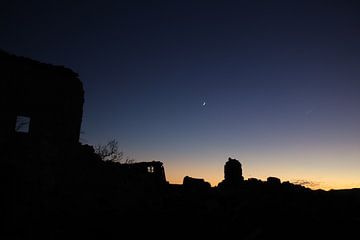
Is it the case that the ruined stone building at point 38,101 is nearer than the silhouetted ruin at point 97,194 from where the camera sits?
No

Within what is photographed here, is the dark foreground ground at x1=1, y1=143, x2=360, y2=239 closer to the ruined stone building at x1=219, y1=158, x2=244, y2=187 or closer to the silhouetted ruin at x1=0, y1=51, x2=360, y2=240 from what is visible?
the silhouetted ruin at x1=0, y1=51, x2=360, y2=240

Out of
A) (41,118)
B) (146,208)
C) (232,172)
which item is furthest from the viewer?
Answer: (232,172)

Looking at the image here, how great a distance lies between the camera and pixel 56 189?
1469 cm

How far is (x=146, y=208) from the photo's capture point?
43.5 ft

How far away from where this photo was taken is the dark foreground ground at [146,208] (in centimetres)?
1005

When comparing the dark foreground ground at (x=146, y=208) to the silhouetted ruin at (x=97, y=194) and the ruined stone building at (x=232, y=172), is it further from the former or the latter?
the ruined stone building at (x=232, y=172)

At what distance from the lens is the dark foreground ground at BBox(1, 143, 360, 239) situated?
33.0ft

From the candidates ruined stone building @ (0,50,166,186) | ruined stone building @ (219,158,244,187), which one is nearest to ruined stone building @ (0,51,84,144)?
ruined stone building @ (0,50,166,186)

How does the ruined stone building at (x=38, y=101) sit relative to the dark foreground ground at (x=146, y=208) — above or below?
above

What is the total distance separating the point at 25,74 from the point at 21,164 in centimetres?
450

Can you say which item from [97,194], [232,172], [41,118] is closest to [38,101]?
[41,118]

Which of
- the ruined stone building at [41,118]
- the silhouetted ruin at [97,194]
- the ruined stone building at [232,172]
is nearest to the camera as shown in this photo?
the silhouetted ruin at [97,194]

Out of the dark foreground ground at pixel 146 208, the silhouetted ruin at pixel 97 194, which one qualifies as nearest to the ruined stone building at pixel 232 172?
the silhouetted ruin at pixel 97 194

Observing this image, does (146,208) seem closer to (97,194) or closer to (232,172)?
(97,194)
